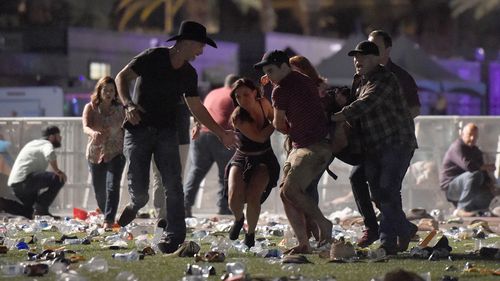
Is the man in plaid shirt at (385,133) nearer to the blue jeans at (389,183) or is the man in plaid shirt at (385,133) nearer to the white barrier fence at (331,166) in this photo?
the blue jeans at (389,183)

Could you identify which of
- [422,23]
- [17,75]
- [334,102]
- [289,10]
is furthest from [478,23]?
[334,102]

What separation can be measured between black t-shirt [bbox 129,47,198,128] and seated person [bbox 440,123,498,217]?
8.19 metres

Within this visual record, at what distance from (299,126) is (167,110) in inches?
41.4

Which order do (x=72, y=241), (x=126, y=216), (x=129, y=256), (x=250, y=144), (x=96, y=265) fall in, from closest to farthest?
(x=96, y=265), (x=129, y=256), (x=250, y=144), (x=126, y=216), (x=72, y=241)

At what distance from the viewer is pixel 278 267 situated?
1177 cm

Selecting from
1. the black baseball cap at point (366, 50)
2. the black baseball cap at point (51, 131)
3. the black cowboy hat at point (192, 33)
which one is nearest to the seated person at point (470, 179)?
the black baseball cap at point (51, 131)

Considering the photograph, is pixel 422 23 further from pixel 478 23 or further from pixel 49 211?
pixel 49 211

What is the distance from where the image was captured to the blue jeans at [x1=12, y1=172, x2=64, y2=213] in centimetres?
2022

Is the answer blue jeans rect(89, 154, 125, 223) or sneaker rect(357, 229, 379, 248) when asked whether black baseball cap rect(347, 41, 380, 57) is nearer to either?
sneaker rect(357, 229, 379, 248)

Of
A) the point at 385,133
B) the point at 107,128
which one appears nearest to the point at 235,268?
the point at 385,133

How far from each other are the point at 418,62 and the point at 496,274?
101 ft

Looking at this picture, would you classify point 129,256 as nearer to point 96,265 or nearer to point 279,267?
point 96,265

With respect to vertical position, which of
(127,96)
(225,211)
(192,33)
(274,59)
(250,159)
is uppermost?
(192,33)

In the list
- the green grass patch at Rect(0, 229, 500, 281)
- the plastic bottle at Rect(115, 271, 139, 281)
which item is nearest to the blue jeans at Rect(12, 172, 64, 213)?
the green grass patch at Rect(0, 229, 500, 281)
